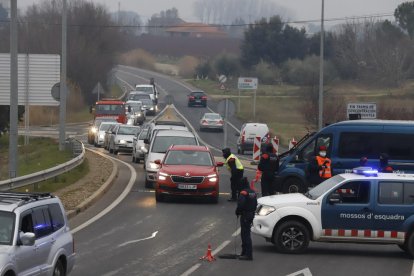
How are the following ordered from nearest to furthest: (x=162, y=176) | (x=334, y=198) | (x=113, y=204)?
1. (x=334, y=198)
2. (x=113, y=204)
3. (x=162, y=176)

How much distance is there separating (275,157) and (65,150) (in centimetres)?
1790

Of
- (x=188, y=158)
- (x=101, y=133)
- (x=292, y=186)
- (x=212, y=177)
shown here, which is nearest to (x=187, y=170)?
(x=212, y=177)

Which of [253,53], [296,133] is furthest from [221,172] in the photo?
[253,53]

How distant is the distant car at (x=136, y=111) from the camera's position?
7012 centimetres

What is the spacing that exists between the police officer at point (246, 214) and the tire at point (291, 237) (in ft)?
3.75

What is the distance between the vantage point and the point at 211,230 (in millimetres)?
20484

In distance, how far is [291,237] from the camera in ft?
57.3

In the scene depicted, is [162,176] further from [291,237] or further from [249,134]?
[249,134]

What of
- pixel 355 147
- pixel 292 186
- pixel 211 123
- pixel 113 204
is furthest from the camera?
pixel 211 123

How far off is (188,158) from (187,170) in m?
1.25

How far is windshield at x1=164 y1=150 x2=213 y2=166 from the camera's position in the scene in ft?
86.4

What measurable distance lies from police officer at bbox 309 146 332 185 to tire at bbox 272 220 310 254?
277 inches

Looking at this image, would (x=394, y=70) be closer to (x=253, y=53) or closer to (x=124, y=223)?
(x=253, y=53)

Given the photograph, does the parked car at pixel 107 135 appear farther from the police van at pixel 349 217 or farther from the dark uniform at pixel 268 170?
the police van at pixel 349 217
